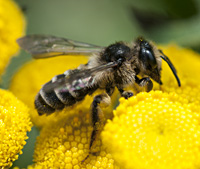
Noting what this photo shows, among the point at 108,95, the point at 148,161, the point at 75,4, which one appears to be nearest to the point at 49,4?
the point at 75,4

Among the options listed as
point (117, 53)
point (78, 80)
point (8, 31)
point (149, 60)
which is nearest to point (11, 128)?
point (78, 80)

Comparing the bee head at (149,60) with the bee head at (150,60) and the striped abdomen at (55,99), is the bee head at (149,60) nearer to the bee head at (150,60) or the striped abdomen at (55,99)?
the bee head at (150,60)

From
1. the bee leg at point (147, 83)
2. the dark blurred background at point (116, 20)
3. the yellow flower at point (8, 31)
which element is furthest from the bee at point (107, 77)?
the dark blurred background at point (116, 20)

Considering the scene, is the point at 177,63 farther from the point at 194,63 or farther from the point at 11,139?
the point at 11,139

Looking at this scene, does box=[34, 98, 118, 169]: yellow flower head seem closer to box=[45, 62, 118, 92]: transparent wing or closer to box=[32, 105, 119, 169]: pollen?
box=[32, 105, 119, 169]: pollen

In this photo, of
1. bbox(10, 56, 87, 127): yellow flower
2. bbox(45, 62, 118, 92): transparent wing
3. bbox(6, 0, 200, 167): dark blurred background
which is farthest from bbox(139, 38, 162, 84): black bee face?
bbox(6, 0, 200, 167): dark blurred background

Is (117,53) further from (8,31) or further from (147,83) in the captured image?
(8,31)
